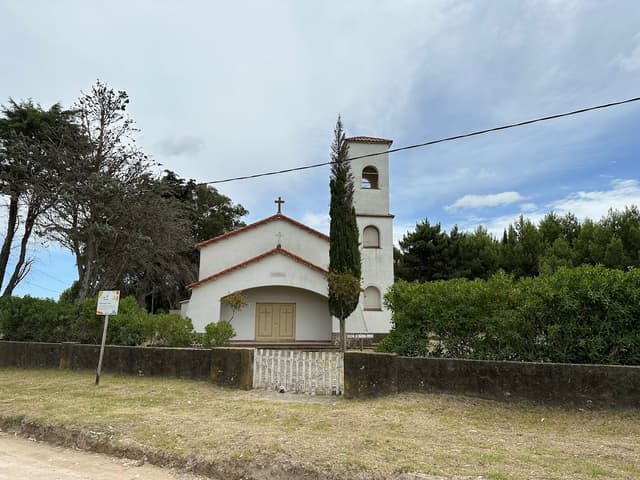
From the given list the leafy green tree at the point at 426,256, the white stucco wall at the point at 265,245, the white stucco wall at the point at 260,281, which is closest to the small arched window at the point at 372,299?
the white stucco wall at the point at 265,245

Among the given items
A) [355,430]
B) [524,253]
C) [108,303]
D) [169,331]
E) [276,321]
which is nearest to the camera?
[355,430]

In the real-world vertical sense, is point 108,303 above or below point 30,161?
below

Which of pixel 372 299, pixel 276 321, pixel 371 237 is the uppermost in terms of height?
pixel 371 237

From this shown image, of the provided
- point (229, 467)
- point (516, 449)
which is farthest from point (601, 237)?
point (229, 467)

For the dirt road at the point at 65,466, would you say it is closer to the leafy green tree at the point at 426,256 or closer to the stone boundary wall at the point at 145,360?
the stone boundary wall at the point at 145,360

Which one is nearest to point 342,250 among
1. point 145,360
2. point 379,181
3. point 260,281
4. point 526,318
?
point 260,281

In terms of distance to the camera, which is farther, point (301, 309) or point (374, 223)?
point (374, 223)

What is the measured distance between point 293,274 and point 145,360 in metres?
11.1

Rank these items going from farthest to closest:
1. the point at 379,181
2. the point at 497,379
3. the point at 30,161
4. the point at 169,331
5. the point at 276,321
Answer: the point at 379,181, the point at 276,321, the point at 30,161, the point at 169,331, the point at 497,379

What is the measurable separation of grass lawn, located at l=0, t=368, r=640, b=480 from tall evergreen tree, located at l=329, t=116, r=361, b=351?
34.6 ft

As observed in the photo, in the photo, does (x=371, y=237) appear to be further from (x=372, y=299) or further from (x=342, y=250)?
(x=342, y=250)

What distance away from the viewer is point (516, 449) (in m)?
5.32

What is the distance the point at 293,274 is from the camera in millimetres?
21562

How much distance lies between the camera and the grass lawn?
4754mm
